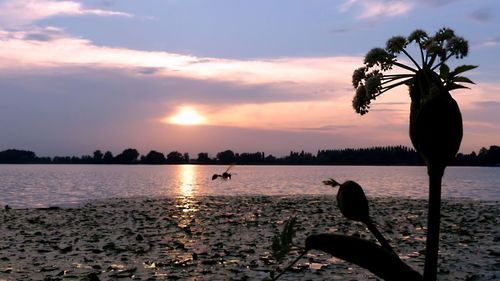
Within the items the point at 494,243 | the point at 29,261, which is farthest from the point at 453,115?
the point at 494,243

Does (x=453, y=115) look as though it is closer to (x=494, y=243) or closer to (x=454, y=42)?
(x=454, y=42)

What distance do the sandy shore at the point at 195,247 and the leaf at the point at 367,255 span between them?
775cm

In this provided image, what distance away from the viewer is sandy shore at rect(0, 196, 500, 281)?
12.9 m

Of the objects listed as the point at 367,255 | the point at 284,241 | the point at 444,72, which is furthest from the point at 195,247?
the point at 444,72

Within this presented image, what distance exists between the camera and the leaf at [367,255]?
4.89 feet

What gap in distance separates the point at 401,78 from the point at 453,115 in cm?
25

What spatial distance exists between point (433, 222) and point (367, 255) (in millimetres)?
243

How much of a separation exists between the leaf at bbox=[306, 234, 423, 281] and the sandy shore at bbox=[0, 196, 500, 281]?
7.75m

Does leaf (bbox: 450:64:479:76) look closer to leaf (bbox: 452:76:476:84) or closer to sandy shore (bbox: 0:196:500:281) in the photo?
leaf (bbox: 452:76:476:84)

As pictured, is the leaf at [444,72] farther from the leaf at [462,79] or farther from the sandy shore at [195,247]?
the sandy shore at [195,247]

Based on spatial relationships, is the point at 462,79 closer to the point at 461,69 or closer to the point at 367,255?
the point at 461,69

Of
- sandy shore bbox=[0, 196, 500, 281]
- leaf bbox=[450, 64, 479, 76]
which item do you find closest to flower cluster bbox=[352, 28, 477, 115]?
leaf bbox=[450, 64, 479, 76]

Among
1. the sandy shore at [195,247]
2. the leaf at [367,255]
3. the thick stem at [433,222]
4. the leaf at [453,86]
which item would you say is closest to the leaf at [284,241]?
the leaf at [367,255]

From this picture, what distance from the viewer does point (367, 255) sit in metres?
1.55
